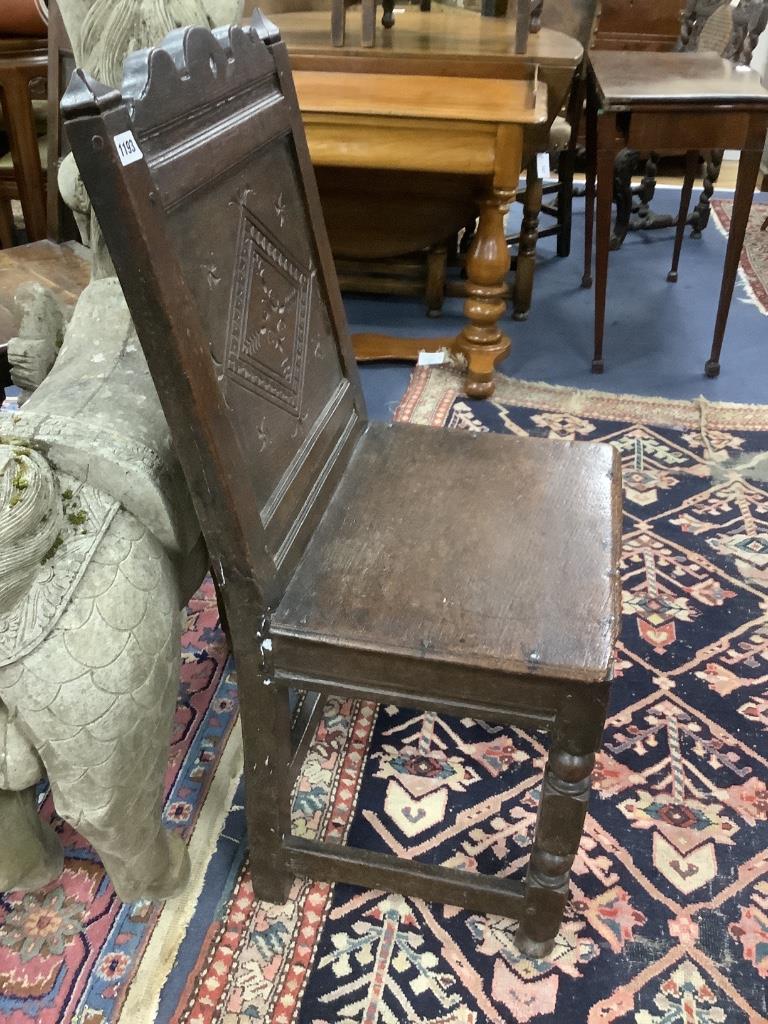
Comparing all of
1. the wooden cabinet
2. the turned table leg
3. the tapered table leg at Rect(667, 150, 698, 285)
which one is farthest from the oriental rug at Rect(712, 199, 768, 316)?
the turned table leg

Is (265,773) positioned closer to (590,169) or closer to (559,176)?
(590,169)

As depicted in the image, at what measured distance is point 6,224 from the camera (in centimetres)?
317

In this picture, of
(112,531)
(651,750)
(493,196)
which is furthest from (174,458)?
(493,196)

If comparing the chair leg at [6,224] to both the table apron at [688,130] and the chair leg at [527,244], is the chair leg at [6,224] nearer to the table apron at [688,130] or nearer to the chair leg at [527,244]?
the chair leg at [527,244]

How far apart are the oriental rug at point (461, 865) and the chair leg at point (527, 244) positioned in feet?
5.05

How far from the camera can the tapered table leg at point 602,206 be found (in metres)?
2.34

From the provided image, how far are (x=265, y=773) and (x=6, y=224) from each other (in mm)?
2818

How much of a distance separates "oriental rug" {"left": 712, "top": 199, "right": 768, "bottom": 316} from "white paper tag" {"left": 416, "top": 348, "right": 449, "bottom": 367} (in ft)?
4.11

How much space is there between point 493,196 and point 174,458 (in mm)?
1455

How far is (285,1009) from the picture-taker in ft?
3.65

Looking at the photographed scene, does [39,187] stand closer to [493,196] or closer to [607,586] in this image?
[493,196]

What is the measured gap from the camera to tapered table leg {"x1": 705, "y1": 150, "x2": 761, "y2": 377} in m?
2.36

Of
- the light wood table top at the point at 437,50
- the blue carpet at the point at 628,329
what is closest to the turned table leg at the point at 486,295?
the blue carpet at the point at 628,329

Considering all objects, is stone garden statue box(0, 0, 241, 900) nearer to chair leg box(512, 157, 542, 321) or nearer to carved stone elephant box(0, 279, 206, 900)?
carved stone elephant box(0, 279, 206, 900)
